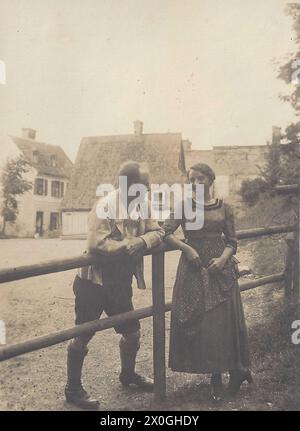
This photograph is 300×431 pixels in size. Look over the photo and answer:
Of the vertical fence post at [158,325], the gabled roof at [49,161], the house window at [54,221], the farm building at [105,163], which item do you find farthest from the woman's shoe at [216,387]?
the house window at [54,221]

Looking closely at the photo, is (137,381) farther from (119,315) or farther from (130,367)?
(119,315)

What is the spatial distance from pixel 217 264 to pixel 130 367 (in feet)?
3.38

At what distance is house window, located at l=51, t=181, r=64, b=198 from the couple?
2278mm

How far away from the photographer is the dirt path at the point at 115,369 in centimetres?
308

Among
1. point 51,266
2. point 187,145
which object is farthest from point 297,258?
point 51,266

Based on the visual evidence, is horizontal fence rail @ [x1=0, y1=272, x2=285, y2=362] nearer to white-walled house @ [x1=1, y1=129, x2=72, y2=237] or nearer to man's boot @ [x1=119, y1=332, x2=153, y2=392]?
man's boot @ [x1=119, y1=332, x2=153, y2=392]

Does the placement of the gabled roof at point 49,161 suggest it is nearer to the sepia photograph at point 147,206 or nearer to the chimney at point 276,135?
the sepia photograph at point 147,206

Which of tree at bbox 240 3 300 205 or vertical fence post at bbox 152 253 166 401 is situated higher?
tree at bbox 240 3 300 205

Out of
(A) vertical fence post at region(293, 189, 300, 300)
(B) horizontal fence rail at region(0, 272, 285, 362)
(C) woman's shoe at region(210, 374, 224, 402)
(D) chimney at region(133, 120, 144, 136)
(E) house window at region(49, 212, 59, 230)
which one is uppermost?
(D) chimney at region(133, 120, 144, 136)

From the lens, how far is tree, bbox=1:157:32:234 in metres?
4.45

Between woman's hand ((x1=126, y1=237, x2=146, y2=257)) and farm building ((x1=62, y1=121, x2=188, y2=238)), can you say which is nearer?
woman's hand ((x1=126, y1=237, x2=146, y2=257))

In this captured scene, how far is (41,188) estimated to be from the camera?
19.2 ft

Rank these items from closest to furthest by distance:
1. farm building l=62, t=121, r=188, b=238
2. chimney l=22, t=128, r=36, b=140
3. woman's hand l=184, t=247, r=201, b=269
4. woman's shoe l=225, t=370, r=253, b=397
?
woman's hand l=184, t=247, r=201, b=269 < woman's shoe l=225, t=370, r=253, b=397 < chimney l=22, t=128, r=36, b=140 < farm building l=62, t=121, r=188, b=238

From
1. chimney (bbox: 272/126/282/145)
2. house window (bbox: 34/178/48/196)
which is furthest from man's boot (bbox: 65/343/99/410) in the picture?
chimney (bbox: 272/126/282/145)
